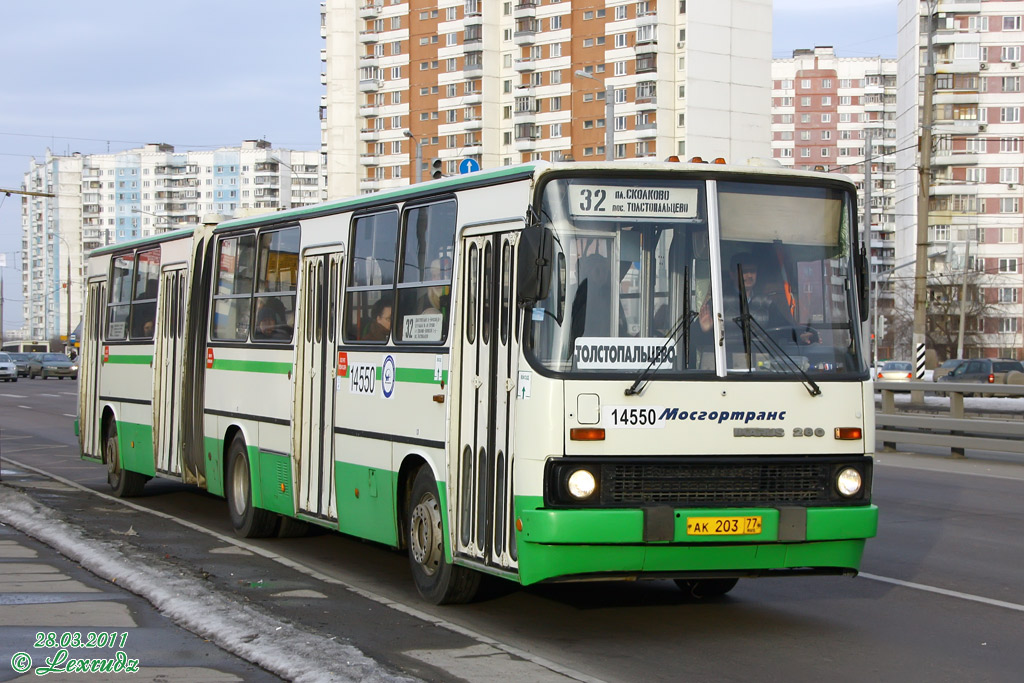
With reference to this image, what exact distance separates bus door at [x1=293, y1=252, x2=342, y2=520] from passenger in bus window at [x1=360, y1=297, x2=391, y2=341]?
708mm

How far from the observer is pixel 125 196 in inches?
7333

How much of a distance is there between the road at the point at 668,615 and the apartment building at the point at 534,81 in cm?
8013

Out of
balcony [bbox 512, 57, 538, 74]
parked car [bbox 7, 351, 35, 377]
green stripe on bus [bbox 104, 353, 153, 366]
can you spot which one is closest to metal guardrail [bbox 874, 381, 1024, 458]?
green stripe on bus [bbox 104, 353, 153, 366]

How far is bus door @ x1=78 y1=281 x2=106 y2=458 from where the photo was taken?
55.8 feet

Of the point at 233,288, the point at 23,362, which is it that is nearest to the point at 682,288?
the point at 233,288

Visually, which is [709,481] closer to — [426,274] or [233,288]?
[426,274]

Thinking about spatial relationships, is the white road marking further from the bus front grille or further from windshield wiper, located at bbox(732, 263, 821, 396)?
windshield wiper, located at bbox(732, 263, 821, 396)

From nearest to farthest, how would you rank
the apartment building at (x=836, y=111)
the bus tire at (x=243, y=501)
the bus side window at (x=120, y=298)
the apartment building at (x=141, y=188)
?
the bus tire at (x=243, y=501)
the bus side window at (x=120, y=298)
the apartment building at (x=836, y=111)
the apartment building at (x=141, y=188)

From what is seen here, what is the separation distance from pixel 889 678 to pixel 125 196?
619 ft

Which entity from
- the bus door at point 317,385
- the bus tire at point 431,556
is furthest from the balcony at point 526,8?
the bus tire at point 431,556

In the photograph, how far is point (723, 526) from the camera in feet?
25.8

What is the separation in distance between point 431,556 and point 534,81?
104m

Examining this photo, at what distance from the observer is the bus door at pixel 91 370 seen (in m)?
17.0

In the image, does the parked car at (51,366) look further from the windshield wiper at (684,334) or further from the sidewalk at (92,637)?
the windshield wiper at (684,334)
